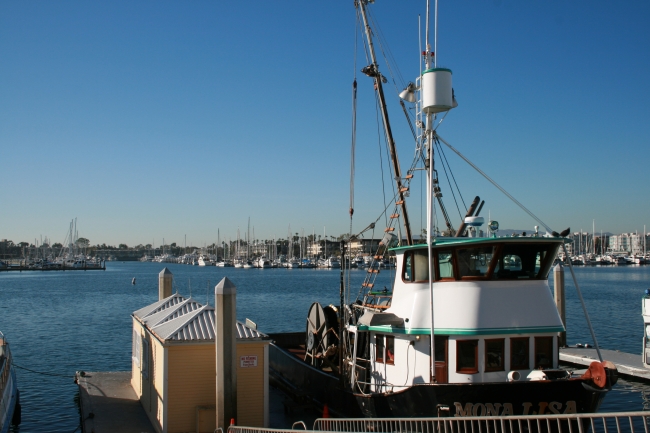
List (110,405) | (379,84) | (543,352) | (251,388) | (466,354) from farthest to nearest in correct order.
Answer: (379,84) → (110,405) → (251,388) → (543,352) → (466,354)

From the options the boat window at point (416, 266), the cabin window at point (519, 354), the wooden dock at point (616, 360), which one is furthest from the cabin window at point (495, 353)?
the wooden dock at point (616, 360)

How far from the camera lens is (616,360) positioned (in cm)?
2555

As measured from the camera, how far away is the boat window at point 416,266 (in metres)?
14.0

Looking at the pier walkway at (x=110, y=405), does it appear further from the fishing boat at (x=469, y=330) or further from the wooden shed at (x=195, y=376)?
the fishing boat at (x=469, y=330)

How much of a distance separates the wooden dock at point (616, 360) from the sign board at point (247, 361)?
1523 centimetres

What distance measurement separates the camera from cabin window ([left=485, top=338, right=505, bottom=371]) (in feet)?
42.4

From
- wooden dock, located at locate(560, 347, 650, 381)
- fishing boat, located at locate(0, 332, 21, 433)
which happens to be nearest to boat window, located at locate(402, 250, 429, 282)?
fishing boat, located at locate(0, 332, 21, 433)

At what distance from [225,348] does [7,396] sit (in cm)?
994

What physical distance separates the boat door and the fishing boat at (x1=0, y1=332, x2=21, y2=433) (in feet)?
39.5

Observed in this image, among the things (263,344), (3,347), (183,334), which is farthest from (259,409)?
(3,347)

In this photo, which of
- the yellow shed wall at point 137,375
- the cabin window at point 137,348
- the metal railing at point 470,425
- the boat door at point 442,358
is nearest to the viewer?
the metal railing at point 470,425

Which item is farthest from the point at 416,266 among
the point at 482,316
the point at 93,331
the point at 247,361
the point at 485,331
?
the point at 93,331

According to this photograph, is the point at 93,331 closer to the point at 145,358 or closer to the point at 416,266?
the point at 145,358

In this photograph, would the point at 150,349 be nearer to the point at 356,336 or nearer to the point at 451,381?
the point at 356,336
